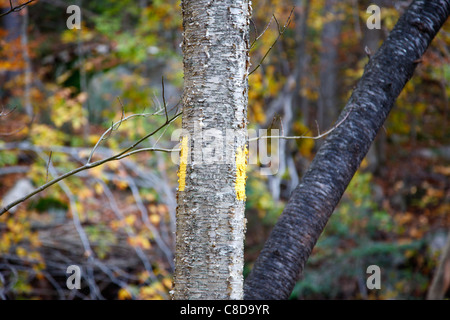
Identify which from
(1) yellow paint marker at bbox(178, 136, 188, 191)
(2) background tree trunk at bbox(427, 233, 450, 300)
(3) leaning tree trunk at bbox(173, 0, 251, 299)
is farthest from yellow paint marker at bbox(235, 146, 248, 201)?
(2) background tree trunk at bbox(427, 233, 450, 300)

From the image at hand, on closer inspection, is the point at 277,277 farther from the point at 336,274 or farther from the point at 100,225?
the point at 100,225

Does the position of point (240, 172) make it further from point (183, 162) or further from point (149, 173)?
point (149, 173)

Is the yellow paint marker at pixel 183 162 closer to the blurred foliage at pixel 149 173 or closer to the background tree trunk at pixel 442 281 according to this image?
the blurred foliage at pixel 149 173

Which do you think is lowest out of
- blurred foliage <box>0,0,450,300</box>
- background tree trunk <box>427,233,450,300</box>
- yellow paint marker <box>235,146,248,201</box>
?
background tree trunk <box>427,233,450,300</box>

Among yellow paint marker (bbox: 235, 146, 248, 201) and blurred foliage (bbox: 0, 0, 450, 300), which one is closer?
yellow paint marker (bbox: 235, 146, 248, 201)

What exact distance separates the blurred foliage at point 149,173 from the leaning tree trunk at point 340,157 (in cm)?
113

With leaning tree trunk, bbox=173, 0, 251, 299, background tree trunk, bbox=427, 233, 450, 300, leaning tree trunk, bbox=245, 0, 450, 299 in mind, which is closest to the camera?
leaning tree trunk, bbox=173, 0, 251, 299

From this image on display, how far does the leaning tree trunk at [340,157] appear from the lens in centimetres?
243

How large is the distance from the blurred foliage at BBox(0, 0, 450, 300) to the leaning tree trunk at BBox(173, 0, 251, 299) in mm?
830

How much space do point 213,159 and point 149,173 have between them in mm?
4608

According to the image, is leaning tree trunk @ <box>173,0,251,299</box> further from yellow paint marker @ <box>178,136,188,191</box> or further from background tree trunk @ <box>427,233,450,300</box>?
background tree trunk @ <box>427,233,450,300</box>

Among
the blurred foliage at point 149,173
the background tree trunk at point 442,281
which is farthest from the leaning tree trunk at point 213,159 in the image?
the background tree trunk at point 442,281

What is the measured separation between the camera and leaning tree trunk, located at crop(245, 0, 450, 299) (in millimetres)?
2434
